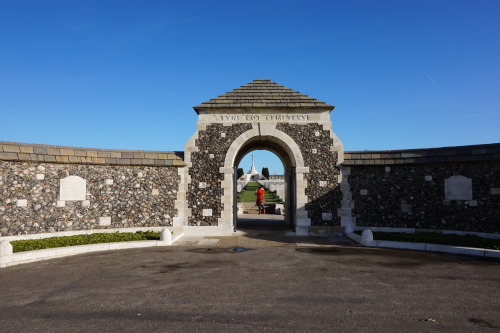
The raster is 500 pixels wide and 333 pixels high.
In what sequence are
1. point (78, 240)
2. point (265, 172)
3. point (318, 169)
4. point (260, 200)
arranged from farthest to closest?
point (265, 172) < point (260, 200) < point (318, 169) < point (78, 240)

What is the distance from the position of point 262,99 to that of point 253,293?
369 inches

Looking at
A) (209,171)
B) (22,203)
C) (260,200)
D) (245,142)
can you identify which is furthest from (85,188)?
(260,200)

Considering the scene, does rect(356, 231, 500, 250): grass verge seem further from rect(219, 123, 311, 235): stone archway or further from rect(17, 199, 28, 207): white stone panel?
rect(17, 199, 28, 207): white stone panel

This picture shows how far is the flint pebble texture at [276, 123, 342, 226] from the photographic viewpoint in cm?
1277

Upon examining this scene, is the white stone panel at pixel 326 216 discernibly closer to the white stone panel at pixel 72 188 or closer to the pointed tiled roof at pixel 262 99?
the pointed tiled roof at pixel 262 99

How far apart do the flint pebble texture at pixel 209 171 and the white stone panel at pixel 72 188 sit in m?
3.85

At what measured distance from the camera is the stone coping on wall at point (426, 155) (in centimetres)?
1081

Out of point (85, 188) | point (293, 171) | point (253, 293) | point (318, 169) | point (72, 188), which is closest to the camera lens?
point (253, 293)

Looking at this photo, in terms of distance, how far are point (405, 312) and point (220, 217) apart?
28.8 ft

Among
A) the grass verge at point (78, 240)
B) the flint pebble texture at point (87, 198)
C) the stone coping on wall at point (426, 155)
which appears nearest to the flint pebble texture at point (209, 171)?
the flint pebble texture at point (87, 198)

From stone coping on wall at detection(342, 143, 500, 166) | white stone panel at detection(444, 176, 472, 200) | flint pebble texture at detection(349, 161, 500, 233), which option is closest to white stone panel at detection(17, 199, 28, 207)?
stone coping on wall at detection(342, 143, 500, 166)

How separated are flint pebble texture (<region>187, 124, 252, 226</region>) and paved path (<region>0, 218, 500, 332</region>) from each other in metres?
3.74

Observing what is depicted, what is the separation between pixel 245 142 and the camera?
1338 cm

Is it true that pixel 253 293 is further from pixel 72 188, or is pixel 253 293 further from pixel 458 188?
pixel 458 188
